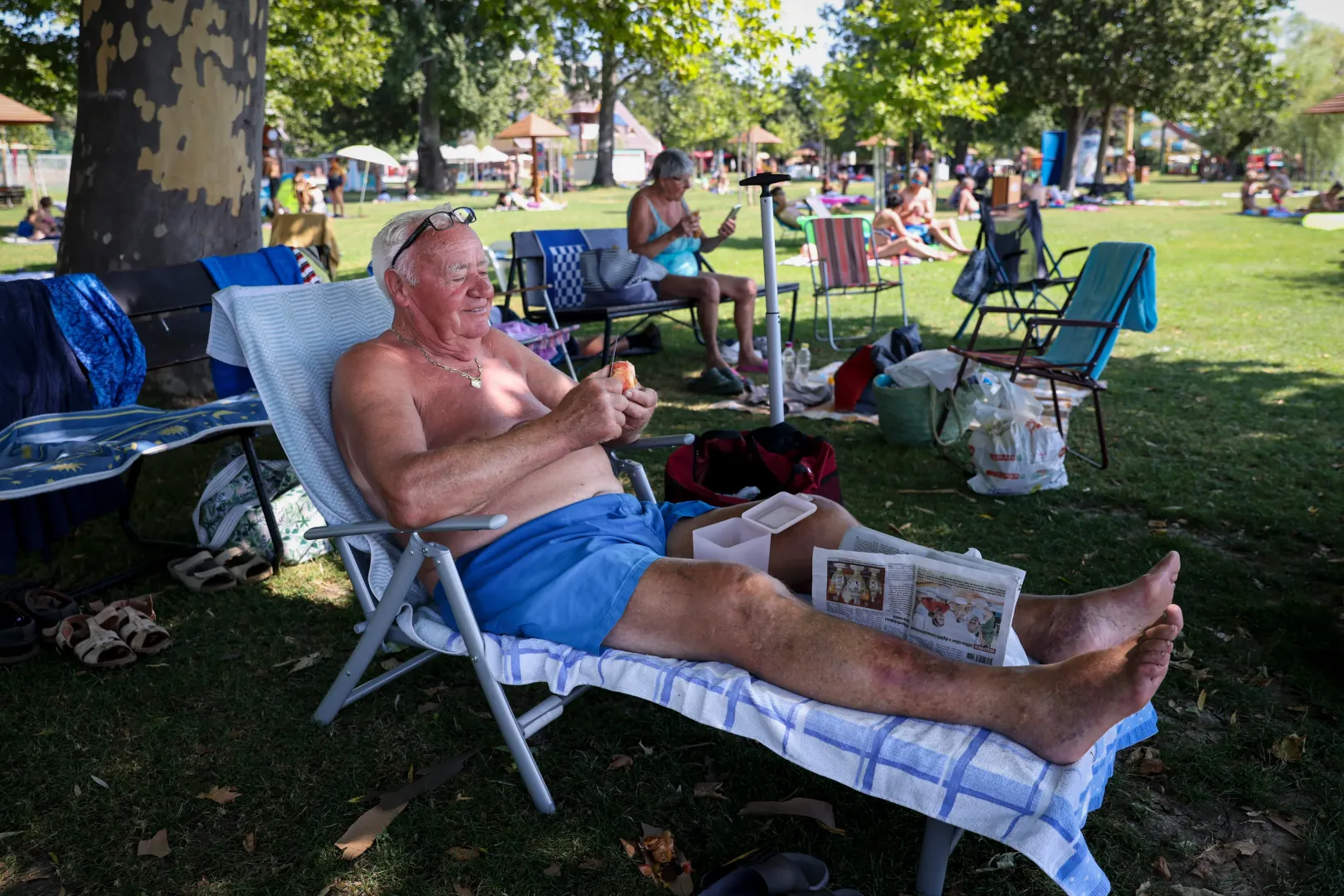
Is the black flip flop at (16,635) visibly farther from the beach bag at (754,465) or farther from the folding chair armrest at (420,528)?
the beach bag at (754,465)

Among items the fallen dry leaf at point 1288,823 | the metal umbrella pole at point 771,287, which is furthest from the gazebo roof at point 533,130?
the fallen dry leaf at point 1288,823

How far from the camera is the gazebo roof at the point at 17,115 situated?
46.1 feet

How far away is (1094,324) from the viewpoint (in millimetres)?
4828

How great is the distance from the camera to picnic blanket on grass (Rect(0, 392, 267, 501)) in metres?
3.20

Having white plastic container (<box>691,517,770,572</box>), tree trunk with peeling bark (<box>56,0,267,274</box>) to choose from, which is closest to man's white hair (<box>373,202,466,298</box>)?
white plastic container (<box>691,517,770,572</box>)

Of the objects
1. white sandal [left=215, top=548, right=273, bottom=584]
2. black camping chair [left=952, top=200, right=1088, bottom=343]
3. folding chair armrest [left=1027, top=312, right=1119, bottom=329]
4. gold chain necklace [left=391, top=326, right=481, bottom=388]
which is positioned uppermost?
black camping chair [left=952, top=200, right=1088, bottom=343]

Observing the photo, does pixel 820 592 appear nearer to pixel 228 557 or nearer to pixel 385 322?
pixel 385 322

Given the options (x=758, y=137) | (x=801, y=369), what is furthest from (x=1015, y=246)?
(x=758, y=137)

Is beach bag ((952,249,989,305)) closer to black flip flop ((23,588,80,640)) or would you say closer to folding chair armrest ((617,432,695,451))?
folding chair armrest ((617,432,695,451))

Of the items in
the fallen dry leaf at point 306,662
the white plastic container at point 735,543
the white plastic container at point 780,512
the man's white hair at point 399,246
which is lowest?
the fallen dry leaf at point 306,662

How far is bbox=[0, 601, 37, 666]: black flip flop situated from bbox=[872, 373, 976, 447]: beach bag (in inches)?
163

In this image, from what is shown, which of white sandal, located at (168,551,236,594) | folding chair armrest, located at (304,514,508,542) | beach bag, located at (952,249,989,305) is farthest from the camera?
beach bag, located at (952,249,989,305)

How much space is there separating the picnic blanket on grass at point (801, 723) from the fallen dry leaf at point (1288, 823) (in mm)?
462

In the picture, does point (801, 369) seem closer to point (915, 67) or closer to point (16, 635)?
point (16, 635)
